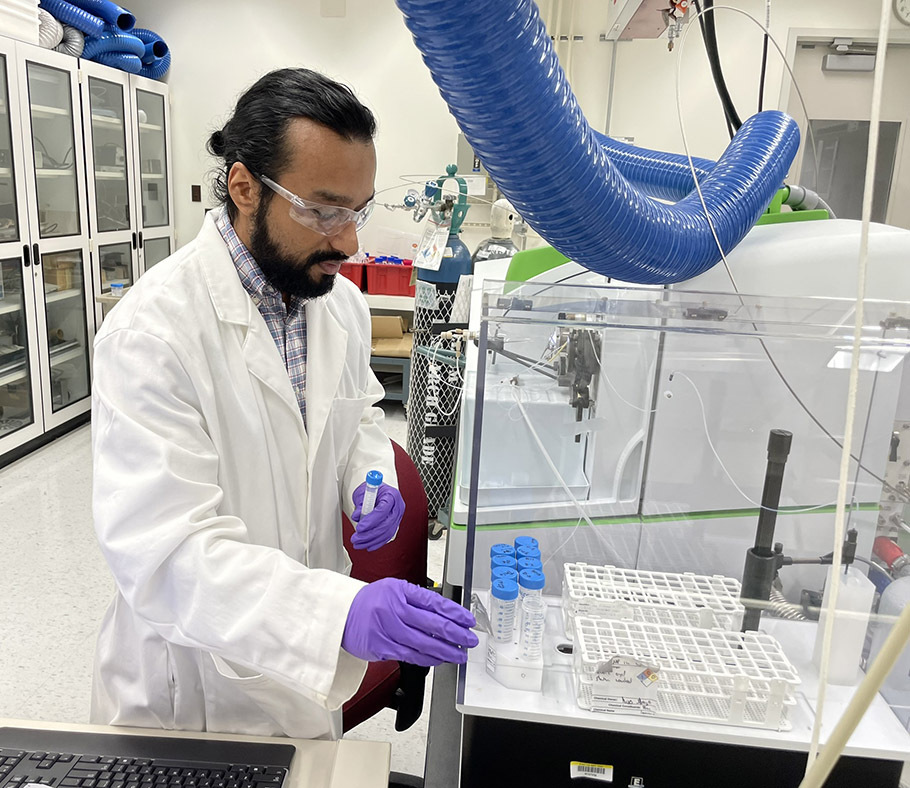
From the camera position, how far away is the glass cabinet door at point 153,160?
4.64 metres

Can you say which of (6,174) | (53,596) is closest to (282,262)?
(53,596)

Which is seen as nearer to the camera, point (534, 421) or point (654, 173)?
point (534, 421)

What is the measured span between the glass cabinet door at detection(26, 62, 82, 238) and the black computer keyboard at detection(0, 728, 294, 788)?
11.3 ft

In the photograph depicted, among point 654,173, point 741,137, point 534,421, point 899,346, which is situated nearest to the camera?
point 899,346

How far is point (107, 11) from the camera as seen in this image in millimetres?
4016

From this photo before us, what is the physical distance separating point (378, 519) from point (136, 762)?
537mm

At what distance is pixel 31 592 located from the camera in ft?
8.41

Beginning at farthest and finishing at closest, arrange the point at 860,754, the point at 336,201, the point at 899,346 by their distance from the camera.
Result: the point at 336,201 → the point at 899,346 → the point at 860,754

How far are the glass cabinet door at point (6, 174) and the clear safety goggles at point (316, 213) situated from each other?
3.01m

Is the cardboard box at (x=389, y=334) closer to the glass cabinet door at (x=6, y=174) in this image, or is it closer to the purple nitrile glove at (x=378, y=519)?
the glass cabinet door at (x=6, y=174)

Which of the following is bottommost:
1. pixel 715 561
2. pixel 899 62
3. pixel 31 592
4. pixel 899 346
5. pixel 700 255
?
pixel 31 592

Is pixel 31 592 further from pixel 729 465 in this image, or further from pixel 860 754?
pixel 860 754

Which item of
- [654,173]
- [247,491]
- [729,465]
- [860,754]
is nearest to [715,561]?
[729,465]

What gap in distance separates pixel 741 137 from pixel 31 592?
8.97ft
